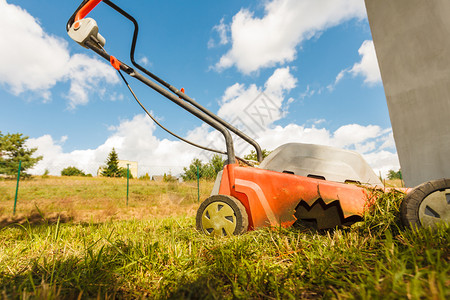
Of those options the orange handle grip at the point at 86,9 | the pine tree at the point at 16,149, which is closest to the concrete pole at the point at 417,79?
the orange handle grip at the point at 86,9

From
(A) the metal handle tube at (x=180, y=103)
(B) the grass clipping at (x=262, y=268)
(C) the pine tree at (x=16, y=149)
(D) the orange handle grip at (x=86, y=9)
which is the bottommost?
(B) the grass clipping at (x=262, y=268)

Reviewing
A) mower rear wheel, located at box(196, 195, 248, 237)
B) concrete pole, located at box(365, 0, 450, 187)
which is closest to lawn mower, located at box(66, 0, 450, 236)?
mower rear wheel, located at box(196, 195, 248, 237)

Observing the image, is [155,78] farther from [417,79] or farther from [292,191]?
[417,79]

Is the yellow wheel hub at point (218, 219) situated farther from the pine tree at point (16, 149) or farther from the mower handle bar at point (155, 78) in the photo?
the pine tree at point (16, 149)

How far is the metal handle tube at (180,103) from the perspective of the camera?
1964mm

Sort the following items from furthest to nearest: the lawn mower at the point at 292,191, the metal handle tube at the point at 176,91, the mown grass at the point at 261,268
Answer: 1. the metal handle tube at the point at 176,91
2. the lawn mower at the point at 292,191
3. the mown grass at the point at 261,268

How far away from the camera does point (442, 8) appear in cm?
248

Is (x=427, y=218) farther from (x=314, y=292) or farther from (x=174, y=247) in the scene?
(x=174, y=247)

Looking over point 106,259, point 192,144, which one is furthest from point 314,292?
point 192,144

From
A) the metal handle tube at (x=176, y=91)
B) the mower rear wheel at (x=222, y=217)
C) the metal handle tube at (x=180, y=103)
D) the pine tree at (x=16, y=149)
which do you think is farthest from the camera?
the pine tree at (x=16, y=149)

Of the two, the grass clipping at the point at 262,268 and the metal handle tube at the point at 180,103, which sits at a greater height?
the metal handle tube at the point at 180,103

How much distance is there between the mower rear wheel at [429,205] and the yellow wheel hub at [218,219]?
109 centimetres

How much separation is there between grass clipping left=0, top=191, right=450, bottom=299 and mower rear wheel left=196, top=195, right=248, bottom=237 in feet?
0.42

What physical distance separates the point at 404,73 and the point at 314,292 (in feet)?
10.4
